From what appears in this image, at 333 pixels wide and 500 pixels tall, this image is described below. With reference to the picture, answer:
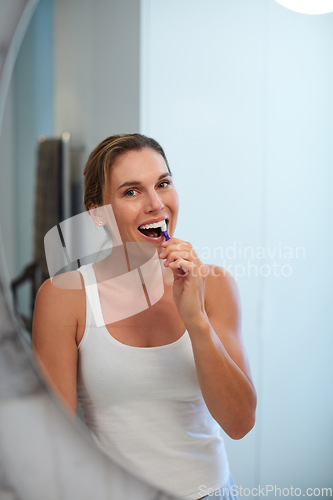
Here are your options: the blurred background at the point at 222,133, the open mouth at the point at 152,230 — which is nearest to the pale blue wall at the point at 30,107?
the blurred background at the point at 222,133

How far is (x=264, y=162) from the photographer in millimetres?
481

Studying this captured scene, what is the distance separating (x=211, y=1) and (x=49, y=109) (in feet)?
0.65

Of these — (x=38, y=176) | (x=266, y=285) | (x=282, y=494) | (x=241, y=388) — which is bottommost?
(x=282, y=494)

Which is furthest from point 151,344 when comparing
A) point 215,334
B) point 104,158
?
point 104,158

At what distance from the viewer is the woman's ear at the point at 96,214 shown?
1.53ft

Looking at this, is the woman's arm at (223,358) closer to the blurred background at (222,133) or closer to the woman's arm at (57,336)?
the blurred background at (222,133)

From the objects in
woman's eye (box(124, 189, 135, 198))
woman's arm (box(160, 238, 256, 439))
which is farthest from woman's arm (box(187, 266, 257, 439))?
woman's eye (box(124, 189, 135, 198))

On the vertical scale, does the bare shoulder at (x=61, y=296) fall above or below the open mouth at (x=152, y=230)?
below

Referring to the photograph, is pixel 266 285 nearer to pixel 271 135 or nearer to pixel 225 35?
pixel 271 135

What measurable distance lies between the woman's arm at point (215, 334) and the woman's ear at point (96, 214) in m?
0.07

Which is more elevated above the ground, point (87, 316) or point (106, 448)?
point (87, 316)

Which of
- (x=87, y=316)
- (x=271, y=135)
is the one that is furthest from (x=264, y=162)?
(x=87, y=316)

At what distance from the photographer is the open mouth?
0.47 metres

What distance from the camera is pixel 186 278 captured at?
0.47 m
